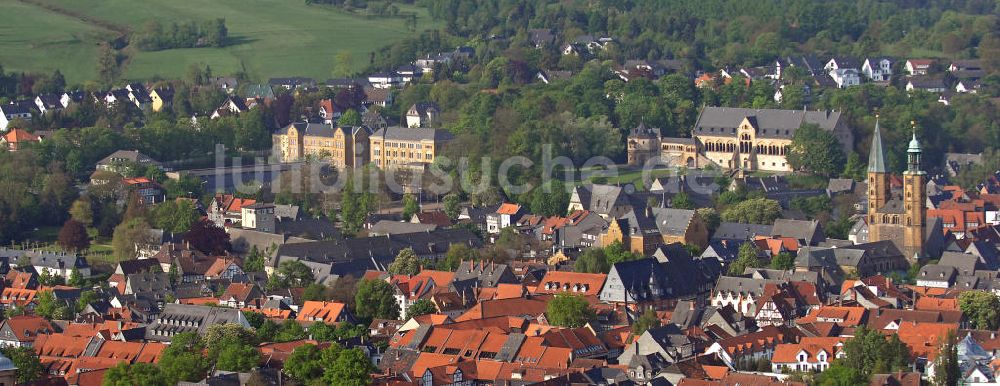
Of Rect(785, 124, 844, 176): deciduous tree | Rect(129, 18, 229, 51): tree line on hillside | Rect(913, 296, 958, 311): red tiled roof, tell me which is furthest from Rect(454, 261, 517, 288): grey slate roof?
Rect(129, 18, 229, 51): tree line on hillside

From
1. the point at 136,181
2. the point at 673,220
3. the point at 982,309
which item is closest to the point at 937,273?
the point at 982,309

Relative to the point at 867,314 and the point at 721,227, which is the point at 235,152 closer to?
the point at 721,227

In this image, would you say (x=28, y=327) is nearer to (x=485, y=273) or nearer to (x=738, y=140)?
(x=485, y=273)

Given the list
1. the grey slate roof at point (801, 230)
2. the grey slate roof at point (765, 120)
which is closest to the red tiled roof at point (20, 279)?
the grey slate roof at point (801, 230)

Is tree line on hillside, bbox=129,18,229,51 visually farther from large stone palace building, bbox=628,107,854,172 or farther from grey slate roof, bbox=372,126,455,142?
large stone palace building, bbox=628,107,854,172

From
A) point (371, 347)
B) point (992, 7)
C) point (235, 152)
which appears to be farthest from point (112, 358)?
point (992, 7)

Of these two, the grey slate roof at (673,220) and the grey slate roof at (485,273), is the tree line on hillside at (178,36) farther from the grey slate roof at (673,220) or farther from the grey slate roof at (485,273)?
the grey slate roof at (485,273)

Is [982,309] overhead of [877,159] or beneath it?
beneath
